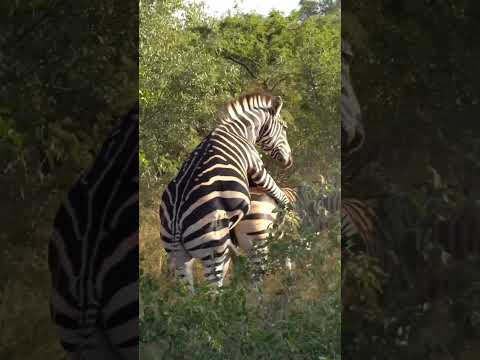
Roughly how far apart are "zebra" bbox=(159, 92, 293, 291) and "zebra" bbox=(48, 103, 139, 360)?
0.43m

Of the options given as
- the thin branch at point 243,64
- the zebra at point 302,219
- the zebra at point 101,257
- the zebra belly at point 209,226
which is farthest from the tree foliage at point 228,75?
the zebra at point 101,257

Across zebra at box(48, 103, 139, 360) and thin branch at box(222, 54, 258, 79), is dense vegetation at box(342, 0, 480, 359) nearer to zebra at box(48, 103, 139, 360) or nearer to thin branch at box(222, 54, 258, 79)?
thin branch at box(222, 54, 258, 79)

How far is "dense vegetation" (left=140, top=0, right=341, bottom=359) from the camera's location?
14.4 feet

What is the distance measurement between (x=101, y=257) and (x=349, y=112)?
1.55 meters

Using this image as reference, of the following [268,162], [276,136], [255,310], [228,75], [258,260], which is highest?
[228,75]

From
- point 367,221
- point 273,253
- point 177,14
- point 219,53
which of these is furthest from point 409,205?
point 177,14

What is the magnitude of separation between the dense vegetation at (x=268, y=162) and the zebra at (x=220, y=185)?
59 millimetres

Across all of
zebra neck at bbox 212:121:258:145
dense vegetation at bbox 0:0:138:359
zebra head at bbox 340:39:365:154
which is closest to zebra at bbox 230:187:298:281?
zebra neck at bbox 212:121:258:145

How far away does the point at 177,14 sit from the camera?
4492 mm

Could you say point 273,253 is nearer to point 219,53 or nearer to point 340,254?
point 340,254

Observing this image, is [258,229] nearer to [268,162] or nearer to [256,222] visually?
[256,222]

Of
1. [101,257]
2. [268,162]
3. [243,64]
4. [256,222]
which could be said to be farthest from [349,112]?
[101,257]

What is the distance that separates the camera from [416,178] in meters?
4.43

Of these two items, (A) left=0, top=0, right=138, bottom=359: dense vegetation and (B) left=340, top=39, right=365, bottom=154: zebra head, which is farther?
(B) left=340, top=39, right=365, bottom=154: zebra head
